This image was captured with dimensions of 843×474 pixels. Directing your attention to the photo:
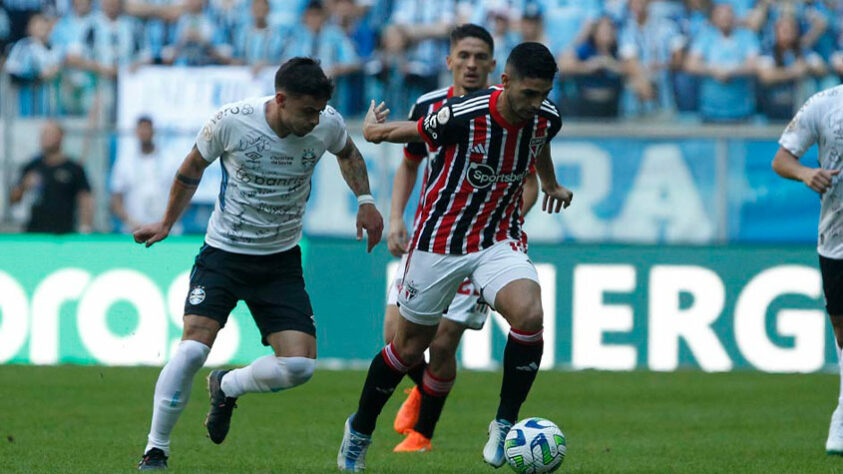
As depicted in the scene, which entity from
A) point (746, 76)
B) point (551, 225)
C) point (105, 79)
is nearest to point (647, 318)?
point (551, 225)

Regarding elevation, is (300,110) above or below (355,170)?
above

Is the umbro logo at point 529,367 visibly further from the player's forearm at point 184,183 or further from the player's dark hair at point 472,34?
the player's dark hair at point 472,34

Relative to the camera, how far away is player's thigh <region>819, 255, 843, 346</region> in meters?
8.17

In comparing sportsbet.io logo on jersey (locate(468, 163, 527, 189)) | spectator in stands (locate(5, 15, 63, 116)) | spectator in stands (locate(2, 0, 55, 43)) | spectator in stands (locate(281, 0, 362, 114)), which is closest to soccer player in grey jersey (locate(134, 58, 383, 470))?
sportsbet.io logo on jersey (locate(468, 163, 527, 189))

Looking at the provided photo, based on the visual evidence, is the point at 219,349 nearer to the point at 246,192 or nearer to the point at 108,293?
the point at 108,293

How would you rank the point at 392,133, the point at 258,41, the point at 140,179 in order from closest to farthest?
1. the point at 392,133
2. the point at 140,179
3. the point at 258,41

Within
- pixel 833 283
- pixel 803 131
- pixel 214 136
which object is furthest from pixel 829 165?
pixel 214 136

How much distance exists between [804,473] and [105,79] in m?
11.2

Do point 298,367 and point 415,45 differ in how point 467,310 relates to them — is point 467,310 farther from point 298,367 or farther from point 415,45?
point 415,45

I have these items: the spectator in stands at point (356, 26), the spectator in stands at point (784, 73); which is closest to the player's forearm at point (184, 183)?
the spectator in stands at point (356, 26)

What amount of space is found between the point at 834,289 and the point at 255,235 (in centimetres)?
342

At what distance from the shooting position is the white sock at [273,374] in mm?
7094

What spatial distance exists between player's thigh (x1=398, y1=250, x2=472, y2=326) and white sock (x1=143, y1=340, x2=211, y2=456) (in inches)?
42.2

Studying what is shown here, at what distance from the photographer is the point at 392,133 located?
6930 millimetres
